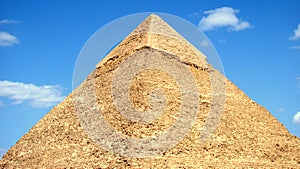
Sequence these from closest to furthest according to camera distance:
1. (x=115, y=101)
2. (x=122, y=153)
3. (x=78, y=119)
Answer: (x=122, y=153) → (x=115, y=101) → (x=78, y=119)

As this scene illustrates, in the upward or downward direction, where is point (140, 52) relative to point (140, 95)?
upward

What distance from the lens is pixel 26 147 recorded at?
33844 mm

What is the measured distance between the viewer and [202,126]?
2720 centimetres

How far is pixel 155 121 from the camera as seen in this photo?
24.9m

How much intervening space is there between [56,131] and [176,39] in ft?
42.0

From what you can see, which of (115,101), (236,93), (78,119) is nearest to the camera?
(115,101)

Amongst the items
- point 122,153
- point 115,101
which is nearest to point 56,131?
point 115,101

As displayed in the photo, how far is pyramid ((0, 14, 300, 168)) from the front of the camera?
24.2 m

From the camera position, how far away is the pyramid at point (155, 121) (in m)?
24.2

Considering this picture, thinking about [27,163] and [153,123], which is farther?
[27,163]

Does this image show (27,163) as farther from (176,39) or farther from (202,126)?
(176,39)

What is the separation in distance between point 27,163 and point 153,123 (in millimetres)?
10576

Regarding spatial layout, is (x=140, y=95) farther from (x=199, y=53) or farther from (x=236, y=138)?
(x=199, y=53)

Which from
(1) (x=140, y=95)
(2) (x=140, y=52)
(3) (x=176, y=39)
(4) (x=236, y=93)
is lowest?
(1) (x=140, y=95)
